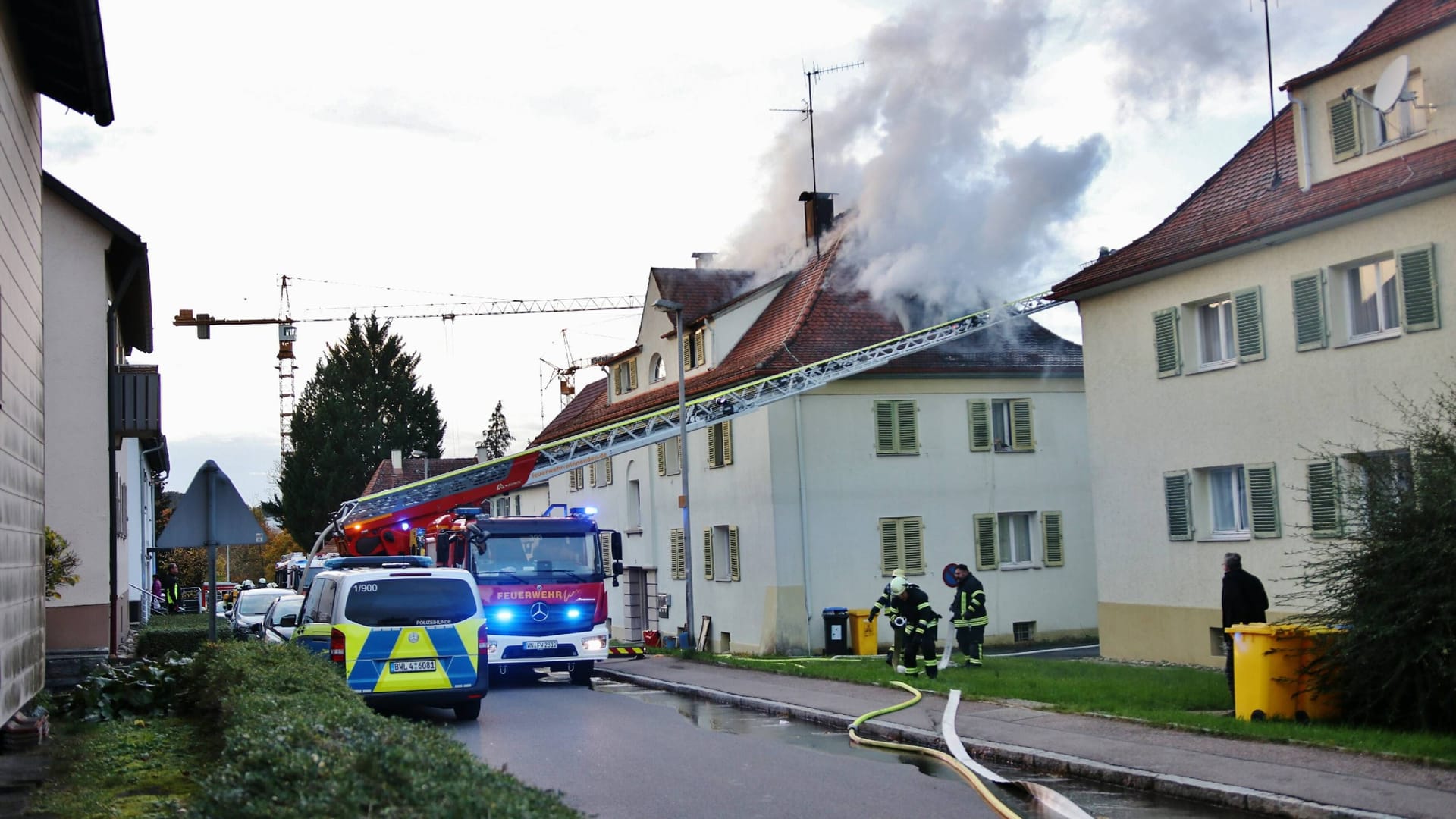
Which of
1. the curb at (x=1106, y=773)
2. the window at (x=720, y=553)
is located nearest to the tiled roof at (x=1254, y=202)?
the curb at (x=1106, y=773)

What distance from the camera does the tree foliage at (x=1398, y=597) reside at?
11.2m

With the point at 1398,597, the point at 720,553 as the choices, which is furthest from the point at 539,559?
the point at 1398,597

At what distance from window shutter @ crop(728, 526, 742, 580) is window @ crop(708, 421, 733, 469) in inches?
67.3

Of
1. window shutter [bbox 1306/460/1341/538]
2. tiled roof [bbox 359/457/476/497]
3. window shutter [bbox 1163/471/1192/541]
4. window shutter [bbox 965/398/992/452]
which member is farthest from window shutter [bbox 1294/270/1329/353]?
tiled roof [bbox 359/457/476/497]

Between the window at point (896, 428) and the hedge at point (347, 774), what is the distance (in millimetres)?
22694

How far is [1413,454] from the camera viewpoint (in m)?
12.4

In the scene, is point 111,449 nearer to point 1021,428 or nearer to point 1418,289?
point 1418,289

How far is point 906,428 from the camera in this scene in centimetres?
3170

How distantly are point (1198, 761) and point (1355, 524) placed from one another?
135 inches

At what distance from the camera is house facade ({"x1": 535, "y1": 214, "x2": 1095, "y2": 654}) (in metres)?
30.5

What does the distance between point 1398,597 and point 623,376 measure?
32.7 m

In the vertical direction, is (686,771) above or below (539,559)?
below

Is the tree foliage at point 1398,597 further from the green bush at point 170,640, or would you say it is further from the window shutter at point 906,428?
the window shutter at point 906,428

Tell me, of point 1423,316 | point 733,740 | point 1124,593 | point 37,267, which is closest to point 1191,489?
point 1124,593
